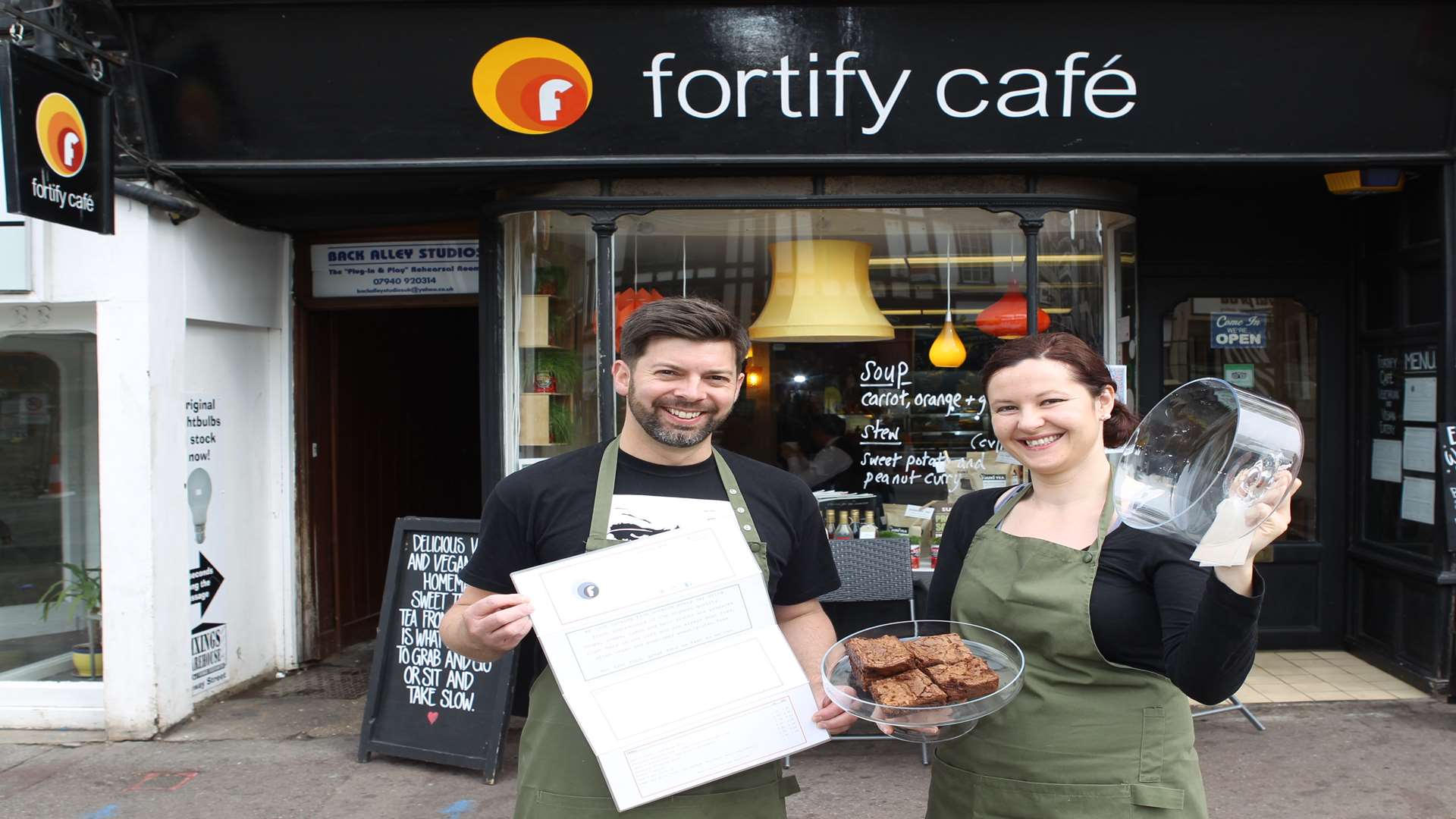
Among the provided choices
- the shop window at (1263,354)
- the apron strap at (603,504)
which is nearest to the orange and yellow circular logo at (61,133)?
A: the apron strap at (603,504)

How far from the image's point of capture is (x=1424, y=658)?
18.4 feet

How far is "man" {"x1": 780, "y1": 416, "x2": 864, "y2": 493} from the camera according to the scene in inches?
230

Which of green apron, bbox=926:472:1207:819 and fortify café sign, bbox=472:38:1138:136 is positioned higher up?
fortify café sign, bbox=472:38:1138:136

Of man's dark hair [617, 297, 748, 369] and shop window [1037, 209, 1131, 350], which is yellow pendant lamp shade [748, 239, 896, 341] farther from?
man's dark hair [617, 297, 748, 369]

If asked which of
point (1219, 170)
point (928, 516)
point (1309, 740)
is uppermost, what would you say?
point (1219, 170)

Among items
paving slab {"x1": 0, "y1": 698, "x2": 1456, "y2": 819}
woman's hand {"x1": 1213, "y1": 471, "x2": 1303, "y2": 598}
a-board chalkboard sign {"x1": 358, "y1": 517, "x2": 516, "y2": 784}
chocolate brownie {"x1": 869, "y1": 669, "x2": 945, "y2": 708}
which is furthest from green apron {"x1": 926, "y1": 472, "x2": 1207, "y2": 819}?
a-board chalkboard sign {"x1": 358, "y1": 517, "x2": 516, "y2": 784}

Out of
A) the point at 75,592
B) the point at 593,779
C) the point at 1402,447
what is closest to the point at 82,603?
the point at 75,592

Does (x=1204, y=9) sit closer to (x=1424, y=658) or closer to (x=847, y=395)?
(x=847, y=395)

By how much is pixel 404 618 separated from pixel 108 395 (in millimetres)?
1820

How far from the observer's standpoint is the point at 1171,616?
6.18ft

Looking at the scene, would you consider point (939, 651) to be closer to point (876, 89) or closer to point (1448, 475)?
point (876, 89)

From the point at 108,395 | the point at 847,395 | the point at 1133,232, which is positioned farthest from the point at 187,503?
the point at 1133,232

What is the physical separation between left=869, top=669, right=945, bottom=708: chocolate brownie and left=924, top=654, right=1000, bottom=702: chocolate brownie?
0.02m

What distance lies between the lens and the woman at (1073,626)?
1986 millimetres
